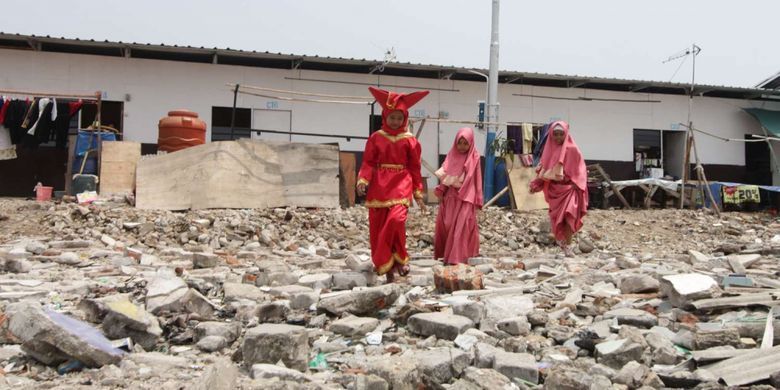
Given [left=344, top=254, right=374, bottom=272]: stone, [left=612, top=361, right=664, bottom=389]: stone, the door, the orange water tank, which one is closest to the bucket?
the orange water tank

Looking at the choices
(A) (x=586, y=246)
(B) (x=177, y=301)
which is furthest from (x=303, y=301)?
(A) (x=586, y=246)

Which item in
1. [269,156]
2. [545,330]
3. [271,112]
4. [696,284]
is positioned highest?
[271,112]

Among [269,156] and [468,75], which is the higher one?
[468,75]

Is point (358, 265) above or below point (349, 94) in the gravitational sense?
below

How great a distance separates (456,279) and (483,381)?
2056mm

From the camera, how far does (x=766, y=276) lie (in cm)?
549

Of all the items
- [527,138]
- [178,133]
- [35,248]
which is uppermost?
[527,138]

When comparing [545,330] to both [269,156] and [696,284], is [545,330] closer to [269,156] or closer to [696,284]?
[696,284]

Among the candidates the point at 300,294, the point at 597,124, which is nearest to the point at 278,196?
the point at 300,294

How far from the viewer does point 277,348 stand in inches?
115

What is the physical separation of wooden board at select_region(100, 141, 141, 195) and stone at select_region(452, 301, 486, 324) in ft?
27.6

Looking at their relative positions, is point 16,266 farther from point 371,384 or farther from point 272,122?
point 272,122

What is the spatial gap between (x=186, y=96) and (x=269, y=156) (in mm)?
4798

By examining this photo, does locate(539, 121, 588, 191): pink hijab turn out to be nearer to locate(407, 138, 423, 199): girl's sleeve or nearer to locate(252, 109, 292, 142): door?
locate(407, 138, 423, 199): girl's sleeve
